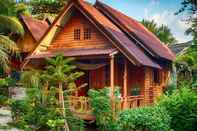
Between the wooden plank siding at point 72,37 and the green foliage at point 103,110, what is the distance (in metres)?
4.72

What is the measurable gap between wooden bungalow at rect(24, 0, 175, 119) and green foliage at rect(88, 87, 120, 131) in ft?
10.0

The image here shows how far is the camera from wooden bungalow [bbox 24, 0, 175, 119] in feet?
77.3

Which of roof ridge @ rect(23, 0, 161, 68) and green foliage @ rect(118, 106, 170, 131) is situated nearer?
green foliage @ rect(118, 106, 170, 131)

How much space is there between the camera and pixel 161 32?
60281 millimetres

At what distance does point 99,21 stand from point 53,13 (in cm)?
2524

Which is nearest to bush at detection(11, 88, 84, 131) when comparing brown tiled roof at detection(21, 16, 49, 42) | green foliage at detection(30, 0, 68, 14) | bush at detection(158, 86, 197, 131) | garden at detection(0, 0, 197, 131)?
garden at detection(0, 0, 197, 131)

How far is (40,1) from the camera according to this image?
154 ft

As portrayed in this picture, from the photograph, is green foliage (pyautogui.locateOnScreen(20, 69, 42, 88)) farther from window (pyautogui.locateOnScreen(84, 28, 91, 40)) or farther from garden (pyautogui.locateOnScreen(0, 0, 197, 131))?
window (pyautogui.locateOnScreen(84, 28, 91, 40))

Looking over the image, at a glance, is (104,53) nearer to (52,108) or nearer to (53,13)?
(52,108)

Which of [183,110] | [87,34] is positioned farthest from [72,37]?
[183,110]

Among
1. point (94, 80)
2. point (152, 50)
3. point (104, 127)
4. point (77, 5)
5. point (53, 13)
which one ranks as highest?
point (53, 13)

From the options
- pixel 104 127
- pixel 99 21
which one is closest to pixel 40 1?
pixel 99 21

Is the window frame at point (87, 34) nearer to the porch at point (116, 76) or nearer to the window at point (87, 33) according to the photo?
the window at point (87, 33)

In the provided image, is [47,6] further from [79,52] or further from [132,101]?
[132,101]
